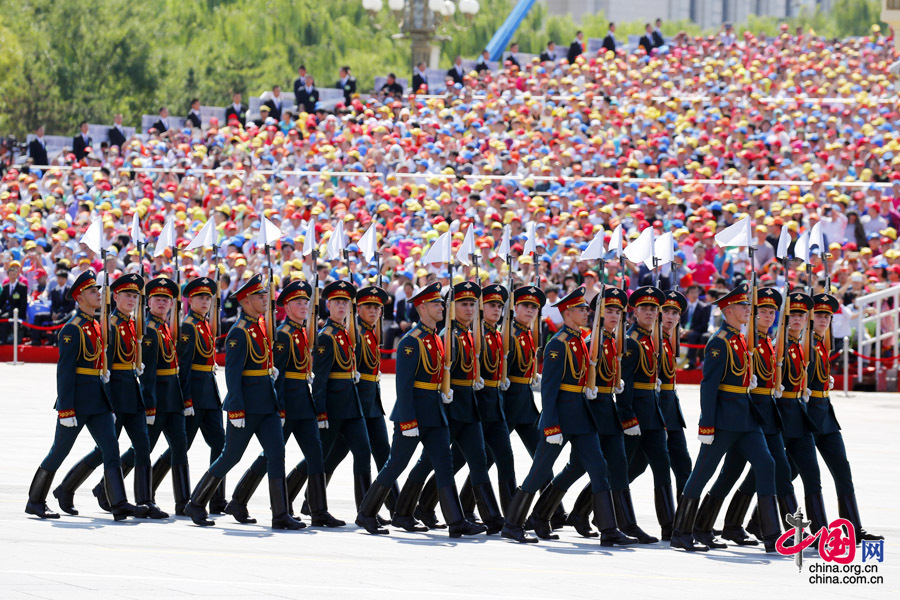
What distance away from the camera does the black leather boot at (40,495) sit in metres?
11.3

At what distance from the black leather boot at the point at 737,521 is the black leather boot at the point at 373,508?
7.05 ft

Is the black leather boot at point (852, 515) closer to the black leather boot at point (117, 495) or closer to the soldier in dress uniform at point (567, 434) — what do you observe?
the soldier in dress uniform at point (567, 434)

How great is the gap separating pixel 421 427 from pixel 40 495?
261cm

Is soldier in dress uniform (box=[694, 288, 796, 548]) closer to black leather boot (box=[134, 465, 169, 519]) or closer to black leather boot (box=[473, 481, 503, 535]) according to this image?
black leather boot (box=[473, 481, 503, 535])

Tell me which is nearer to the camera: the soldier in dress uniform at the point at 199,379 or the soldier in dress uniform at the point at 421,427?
the soldier in dress uniform at the point at 421,427

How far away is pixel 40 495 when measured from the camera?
11.3 meters

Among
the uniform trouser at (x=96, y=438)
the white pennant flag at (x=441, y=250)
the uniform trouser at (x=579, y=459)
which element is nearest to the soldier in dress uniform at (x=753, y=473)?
the uniform trouser at (x=579, y=459)

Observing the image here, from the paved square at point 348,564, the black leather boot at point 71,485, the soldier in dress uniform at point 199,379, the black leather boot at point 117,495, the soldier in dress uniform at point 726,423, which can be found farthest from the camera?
the soldier in dress uniform at point 199,379

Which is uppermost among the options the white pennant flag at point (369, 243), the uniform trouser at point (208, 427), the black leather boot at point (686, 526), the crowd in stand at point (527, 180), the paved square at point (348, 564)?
the crowd in stand at point (527, 180)

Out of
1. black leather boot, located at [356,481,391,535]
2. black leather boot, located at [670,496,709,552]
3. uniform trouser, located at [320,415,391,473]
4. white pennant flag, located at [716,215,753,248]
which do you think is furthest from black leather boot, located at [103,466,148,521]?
white pennant flag, located at [716,215,753,248]

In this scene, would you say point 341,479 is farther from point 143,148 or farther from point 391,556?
point 143,148

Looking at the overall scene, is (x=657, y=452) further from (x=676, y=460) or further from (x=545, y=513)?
(x=545, y=513)

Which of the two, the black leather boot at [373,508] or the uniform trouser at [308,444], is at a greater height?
the uniform trouser at [308,444]

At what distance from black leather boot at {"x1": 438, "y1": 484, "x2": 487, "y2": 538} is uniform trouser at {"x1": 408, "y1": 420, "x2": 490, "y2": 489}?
0.26 meters
